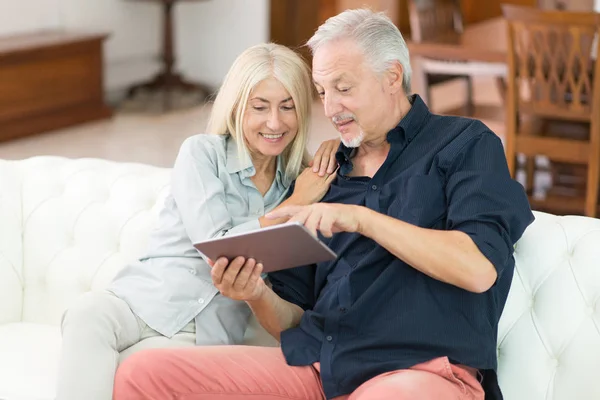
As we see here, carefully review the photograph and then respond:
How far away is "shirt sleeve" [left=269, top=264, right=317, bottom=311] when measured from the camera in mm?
2270

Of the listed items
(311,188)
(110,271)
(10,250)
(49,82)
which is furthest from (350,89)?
(49,82)

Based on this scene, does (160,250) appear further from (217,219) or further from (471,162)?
(471,162)

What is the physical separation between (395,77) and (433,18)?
12.9 feet

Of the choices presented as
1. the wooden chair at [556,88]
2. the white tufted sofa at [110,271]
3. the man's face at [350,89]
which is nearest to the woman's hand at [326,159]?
the man's face at [350,89]

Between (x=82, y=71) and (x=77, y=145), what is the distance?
926 millimetres

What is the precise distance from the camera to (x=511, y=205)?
6.32 feet

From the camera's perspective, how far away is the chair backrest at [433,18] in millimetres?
5621

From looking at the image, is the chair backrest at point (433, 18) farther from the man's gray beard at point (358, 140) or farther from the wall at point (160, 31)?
the man's gray beard at point (358, 140)

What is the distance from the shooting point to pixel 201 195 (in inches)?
87.0

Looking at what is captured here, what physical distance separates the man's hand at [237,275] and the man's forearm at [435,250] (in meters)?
0.24

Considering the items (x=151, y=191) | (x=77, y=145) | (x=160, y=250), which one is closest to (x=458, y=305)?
(x=160, y=250)

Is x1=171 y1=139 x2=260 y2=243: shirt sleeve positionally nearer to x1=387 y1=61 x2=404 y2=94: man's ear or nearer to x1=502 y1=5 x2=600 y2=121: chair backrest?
x1=387 y1=61 x2=404 y2=94: man's ear

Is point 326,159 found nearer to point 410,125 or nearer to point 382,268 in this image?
point 410,125

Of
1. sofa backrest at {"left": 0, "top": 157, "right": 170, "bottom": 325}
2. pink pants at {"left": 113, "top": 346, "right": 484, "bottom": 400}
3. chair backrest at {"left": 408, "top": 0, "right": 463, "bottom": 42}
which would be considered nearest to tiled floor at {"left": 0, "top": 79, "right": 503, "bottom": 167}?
chair backrest at {"left": 408, "top": 0, "right": 463, "bottom": 42}
